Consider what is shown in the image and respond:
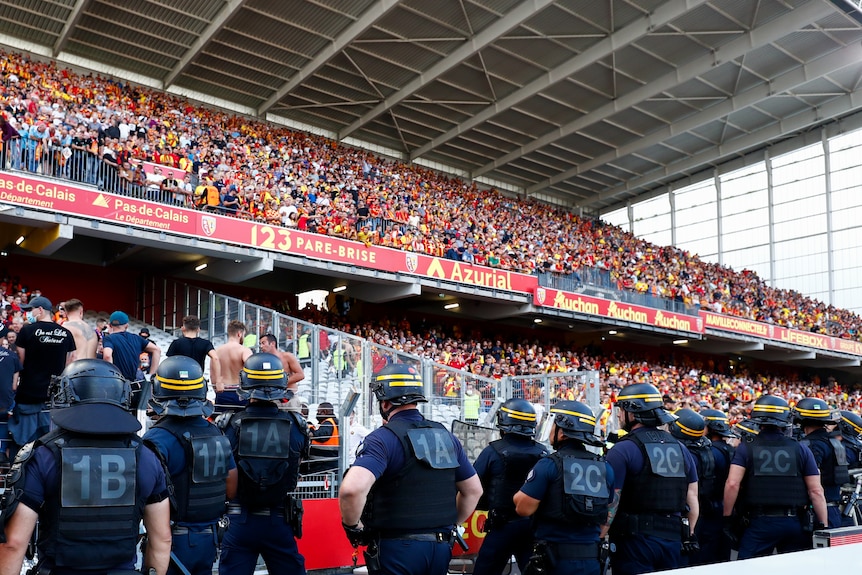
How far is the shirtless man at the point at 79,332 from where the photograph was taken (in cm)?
783

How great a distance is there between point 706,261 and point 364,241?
969 inches

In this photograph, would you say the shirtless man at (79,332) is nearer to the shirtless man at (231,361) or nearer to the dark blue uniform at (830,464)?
the shirtless man at (231,361)

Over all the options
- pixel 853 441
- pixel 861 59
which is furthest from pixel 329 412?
pixel 861 59

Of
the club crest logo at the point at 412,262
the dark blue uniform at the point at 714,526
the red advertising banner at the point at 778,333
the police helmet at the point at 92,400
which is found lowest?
the dark blue uniform at the point at 714,526

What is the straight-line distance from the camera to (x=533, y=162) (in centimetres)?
3431

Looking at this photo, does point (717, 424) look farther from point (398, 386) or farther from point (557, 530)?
point (398, 386)

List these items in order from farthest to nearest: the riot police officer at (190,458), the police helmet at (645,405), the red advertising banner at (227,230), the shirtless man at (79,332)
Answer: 1. the red advertising banner at (227,230)
2. the shirtless man at (79,332)
3. the police helmet at (645,405)
4. the riot police officer at (190,458)

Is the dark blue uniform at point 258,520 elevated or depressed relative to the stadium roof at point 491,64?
depressed

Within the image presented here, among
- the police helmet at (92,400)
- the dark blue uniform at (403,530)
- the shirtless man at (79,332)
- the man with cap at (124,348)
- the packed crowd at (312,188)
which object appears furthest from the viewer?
the packed crowd at (312,188)

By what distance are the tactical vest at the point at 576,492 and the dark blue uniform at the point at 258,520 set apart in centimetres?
173

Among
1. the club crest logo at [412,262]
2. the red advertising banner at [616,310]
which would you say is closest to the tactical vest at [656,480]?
the club crest logo at [412,262]

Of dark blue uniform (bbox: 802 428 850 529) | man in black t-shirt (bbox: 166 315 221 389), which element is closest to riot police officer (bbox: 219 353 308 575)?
man in black t-shirt (bbox: 166 315 221 389)

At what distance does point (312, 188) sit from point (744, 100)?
55.6ft

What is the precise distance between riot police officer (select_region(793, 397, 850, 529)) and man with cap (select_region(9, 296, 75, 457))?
24.5 ft
